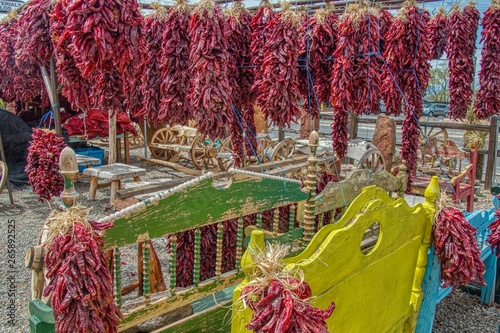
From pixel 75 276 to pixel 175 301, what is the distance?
74cm

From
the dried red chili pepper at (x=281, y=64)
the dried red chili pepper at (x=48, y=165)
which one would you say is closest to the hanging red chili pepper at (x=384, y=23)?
the dried red chili pepper at (x=281, y=64)

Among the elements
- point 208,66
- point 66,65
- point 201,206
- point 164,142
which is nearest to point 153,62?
point 208,66

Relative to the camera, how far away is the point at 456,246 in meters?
2.51

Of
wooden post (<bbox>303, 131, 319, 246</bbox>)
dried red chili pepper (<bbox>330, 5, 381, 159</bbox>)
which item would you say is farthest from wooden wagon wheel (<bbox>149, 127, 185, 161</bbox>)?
wooden post (<bbox>303, 131, 319, 246</bbox>)

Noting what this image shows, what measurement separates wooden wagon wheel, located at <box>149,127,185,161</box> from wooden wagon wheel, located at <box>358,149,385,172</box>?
15.2 feet

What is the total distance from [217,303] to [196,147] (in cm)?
683

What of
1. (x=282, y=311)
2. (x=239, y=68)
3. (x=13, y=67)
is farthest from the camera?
(x=13, y=67)

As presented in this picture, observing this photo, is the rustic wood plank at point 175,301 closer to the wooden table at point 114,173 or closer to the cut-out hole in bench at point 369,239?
the cut-out hole in bench at point 369,239

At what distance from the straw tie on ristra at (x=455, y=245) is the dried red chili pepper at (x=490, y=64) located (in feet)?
9.77

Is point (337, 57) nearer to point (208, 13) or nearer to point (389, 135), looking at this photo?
point (208, 13)

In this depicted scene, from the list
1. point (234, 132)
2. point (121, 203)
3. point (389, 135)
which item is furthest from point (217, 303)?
point (389, 135)

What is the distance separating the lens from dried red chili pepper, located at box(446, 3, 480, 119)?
490 cm

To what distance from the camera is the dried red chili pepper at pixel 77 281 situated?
4.10 ft

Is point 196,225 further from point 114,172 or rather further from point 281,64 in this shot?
point 114,172
